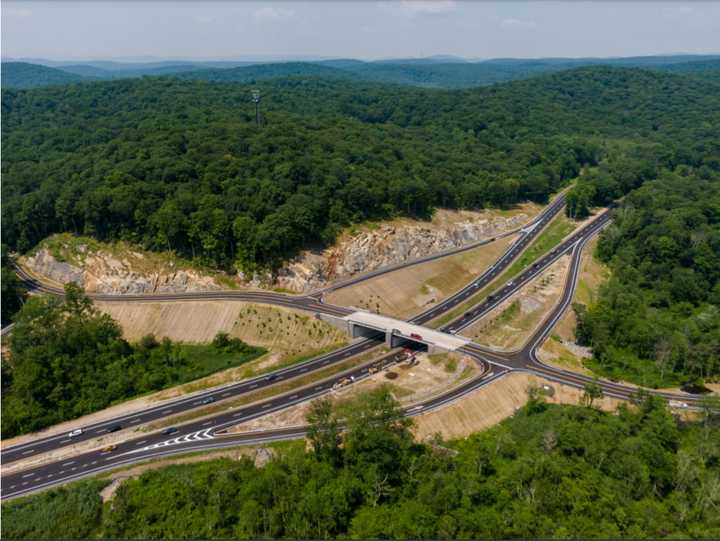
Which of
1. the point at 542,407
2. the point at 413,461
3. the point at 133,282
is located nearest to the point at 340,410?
the point at 413,461

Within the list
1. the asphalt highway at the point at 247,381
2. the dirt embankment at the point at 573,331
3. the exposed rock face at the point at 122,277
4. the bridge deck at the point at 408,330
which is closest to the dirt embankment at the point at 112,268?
the exposed rock face at the point at 122,277

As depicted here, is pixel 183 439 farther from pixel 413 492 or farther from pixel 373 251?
pixel 373 251

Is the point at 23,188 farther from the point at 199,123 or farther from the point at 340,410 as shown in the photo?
the point at 340,410

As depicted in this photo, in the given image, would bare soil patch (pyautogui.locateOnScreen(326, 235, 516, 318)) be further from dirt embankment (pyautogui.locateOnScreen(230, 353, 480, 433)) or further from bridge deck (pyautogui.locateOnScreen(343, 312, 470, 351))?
dirt embankment (pyautogui.locateOnScreen(230, 353, 480, 433))

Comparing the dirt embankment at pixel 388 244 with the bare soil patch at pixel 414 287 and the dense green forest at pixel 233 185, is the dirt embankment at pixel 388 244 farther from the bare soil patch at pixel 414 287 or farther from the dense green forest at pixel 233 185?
the bare soil patch at pixel 414 287

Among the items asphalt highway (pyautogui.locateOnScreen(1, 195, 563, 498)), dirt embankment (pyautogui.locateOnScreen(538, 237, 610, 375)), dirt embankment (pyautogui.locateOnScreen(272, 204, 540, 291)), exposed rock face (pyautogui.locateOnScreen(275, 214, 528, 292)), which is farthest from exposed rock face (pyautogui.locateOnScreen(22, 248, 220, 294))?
dirt embankment (pyautogui.locateOnScreen(538, 237, 610, 375))

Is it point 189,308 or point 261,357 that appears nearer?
point 261,357

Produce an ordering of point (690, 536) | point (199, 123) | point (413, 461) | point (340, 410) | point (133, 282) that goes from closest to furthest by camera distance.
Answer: point (690, 536) → point (413, 461) → point (340, 410) → point (133, 282) → point (199, 123)
